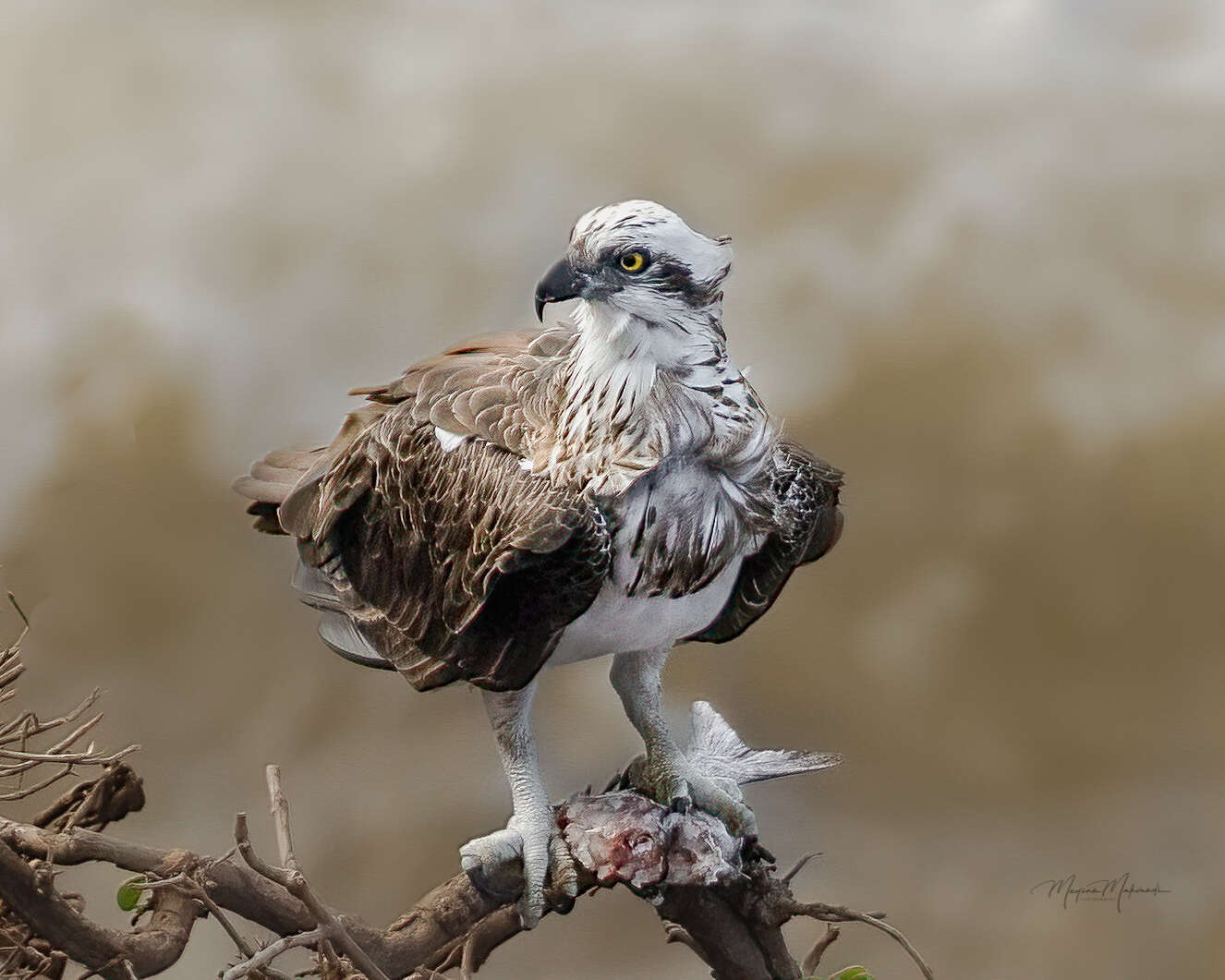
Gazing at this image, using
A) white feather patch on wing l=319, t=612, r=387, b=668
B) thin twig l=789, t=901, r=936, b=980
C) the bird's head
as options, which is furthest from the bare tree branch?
the bird's head

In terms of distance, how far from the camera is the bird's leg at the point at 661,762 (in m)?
1.21

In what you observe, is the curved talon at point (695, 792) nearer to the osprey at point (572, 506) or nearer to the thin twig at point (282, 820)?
the osprey at point (572, 506)

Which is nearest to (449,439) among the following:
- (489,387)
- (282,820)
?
(489,387)

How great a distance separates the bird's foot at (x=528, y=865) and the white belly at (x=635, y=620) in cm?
14

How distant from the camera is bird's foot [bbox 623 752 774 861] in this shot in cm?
121

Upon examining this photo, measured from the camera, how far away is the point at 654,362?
101 centimetres

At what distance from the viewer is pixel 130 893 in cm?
113

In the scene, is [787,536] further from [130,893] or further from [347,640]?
[130,893]

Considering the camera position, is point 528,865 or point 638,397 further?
point 528,865

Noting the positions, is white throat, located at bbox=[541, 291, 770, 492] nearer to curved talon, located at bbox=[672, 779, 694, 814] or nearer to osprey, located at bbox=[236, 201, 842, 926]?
osprey, located at bbox=[236, 201, 842, 926]

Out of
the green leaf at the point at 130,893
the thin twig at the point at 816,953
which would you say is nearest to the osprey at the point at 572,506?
the thin twig at the point at 816,953

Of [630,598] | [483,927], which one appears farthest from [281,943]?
[630,598]

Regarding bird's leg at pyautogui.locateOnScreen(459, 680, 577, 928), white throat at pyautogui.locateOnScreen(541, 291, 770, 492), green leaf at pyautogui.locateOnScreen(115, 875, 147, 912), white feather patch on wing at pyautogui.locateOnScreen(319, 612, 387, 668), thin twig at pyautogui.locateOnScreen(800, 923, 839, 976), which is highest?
white throat at pyautogui.locateOnScreen(541, 291, 770, 492)

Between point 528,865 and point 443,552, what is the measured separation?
26 cm
